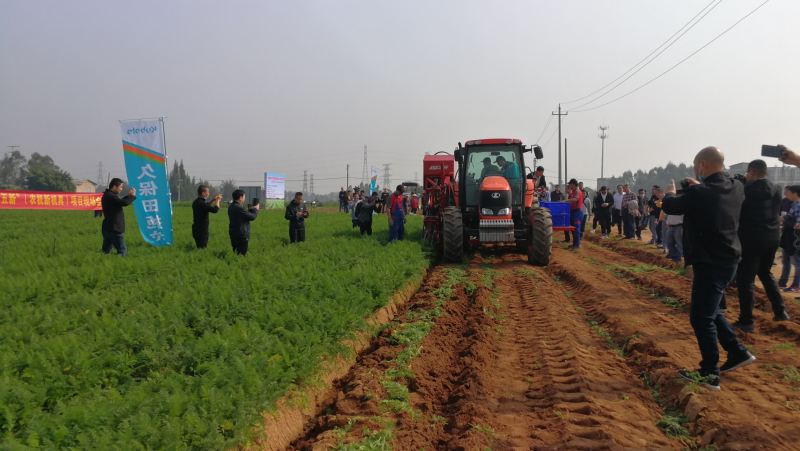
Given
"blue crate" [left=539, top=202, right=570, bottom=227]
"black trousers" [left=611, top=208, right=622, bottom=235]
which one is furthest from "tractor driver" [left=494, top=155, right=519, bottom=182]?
"black trousers" [left=611, top=208, right=622, bottom=235]

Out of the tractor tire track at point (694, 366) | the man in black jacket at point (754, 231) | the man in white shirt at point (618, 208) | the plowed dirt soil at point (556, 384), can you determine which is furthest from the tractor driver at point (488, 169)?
the man in white shirt at point (618, 208)

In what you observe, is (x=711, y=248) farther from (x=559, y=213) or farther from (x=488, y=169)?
(x=559, y=213)

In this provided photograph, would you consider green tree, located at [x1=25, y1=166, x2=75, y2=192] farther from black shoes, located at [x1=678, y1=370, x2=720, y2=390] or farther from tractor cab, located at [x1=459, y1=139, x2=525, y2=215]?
black shoes, located at [x1=678, y1=370, x2=720, y2=390]

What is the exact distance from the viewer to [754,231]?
4875 millimetres

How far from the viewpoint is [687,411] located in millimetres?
3180

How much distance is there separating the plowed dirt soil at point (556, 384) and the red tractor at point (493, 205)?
9.87 feet

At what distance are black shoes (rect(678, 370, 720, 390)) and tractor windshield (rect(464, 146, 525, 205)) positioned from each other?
6714 millimetres

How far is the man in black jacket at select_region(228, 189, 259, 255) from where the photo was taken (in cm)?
795

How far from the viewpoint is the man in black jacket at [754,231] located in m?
4.82

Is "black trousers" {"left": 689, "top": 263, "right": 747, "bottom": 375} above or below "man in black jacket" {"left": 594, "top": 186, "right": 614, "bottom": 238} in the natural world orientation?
below

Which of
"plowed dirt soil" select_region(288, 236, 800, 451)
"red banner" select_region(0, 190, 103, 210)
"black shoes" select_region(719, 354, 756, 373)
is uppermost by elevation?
"red banner" select_region(0, 190, 103, 210)

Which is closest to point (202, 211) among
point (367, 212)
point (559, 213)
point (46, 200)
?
point (367, 212)

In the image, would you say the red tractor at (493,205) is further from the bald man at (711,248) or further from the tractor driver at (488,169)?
the bald man at (711,248)

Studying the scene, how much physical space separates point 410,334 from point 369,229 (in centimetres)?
815
